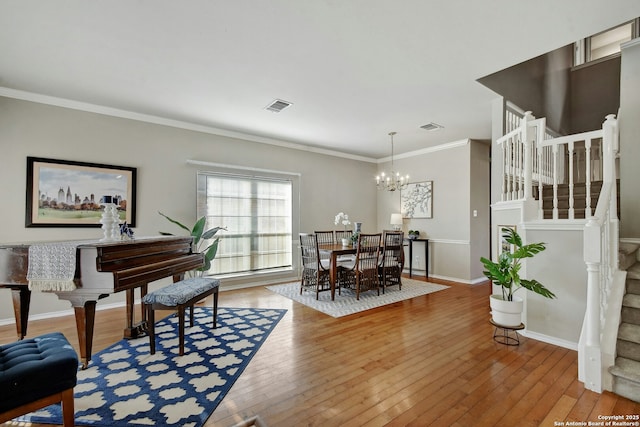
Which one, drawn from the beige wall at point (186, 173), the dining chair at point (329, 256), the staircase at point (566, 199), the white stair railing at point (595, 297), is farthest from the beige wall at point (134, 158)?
the white stair railing at point (595, 297)

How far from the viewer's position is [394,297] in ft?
14.6

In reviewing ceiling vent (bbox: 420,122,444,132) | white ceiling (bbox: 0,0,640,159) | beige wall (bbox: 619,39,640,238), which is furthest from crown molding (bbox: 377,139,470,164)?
beige wall (bbox: 619,39,640,238)

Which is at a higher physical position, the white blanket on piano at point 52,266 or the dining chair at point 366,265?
the white blanket on piano at point 52,266

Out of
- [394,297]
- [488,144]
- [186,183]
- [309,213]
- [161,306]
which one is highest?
[488,144]

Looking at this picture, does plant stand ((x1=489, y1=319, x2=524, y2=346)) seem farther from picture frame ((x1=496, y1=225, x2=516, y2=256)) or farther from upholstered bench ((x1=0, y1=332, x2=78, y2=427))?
upholstered bench ((x1=0, y1=332, x2=78, y2=427))

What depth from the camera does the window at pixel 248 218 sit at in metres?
4.81

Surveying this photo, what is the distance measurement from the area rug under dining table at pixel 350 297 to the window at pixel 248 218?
645mm

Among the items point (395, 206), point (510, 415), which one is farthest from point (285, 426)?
point (395, 206)

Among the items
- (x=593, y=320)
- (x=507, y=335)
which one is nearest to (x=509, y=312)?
(x=507, y=335)

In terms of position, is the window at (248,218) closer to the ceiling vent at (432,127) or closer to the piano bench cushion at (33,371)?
the ceiling vent at (432,127)

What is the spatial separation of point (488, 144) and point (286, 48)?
5084mm

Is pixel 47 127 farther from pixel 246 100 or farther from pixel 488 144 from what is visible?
pixel 488 144

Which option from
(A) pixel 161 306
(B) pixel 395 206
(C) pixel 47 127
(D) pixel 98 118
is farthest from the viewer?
(B) pixel 395 206

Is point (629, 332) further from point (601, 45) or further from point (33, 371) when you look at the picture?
point (601, 45)
